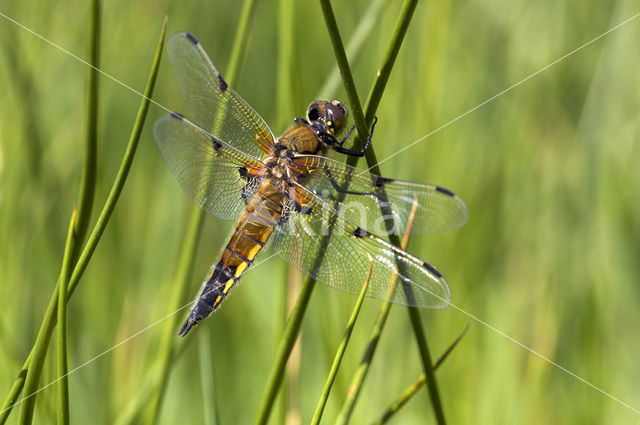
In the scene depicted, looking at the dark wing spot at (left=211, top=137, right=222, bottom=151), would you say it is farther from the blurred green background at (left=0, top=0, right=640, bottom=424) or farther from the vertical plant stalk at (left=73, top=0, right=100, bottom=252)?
the vertical plant stalk at (left=73, top=0, right=100, bottom=252)

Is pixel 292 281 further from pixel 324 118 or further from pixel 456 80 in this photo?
pixel 456 80

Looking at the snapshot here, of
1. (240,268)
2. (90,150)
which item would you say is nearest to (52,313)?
(90,150)

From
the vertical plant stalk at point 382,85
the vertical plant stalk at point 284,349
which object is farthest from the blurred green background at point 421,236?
the vertical plant stalk at point 382,85

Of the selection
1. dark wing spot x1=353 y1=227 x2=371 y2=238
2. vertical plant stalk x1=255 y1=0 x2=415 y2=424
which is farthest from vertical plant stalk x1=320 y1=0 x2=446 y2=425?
dark wing spot x1=353 y1=227 x2=371 y2=238

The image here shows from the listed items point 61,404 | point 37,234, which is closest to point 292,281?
point 37,234

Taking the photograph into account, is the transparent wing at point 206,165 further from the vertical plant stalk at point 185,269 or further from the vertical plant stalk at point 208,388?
the vertical plant stalk at point 208,388

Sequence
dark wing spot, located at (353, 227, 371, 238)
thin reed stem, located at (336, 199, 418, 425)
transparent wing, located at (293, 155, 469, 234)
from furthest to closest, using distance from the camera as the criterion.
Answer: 1. dark wing spot, located at (353, 227, 371, 238)
2. transparent wing, located at (293, 155, 469, 234)
3. thin reed stem, located at (336, 199, 418, 425)

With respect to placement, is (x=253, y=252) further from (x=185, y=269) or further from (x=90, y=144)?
(x=90, y=144)
